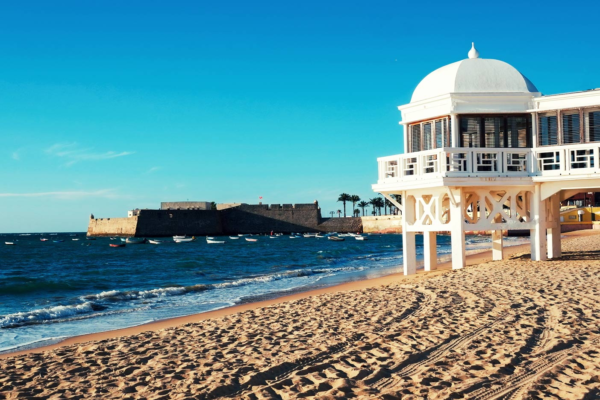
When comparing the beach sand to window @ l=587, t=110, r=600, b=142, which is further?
window @ l=587, t=110, r=600, b=142

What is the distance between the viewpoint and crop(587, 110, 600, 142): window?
1408cm

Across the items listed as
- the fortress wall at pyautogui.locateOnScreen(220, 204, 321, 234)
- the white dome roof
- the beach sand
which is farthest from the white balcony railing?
the fortress wall at pyautogui.locateOnScreen(220, 204, 321, 234)

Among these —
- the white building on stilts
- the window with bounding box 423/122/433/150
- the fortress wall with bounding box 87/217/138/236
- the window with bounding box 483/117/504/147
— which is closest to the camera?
the white building on stilts

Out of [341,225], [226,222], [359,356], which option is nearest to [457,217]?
[359,356]

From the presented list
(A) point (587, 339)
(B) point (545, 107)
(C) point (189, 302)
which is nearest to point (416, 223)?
(B) point (545, 107)

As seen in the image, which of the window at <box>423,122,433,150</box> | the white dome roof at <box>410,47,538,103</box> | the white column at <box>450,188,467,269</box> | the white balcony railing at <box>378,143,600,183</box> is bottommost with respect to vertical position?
the white column at <box>450,188,467,269</box>

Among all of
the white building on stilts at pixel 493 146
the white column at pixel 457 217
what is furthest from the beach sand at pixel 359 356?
the white building on stilts at pixel 493 146

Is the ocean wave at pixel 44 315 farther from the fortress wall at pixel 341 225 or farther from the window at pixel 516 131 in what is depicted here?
the fortress wall at pixel 341 225

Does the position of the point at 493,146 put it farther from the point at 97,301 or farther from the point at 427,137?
the point at 97,301

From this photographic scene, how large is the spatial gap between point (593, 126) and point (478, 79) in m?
2.88

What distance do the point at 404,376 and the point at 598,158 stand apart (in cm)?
1042

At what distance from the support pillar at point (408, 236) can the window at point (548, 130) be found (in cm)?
355

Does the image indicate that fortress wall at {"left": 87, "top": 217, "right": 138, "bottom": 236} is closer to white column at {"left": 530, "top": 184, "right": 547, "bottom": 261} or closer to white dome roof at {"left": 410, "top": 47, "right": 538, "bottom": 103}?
white dome roof at {"left": 410, "top": 47, "right": 538, "bottom": 103}

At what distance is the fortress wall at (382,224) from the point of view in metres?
103
